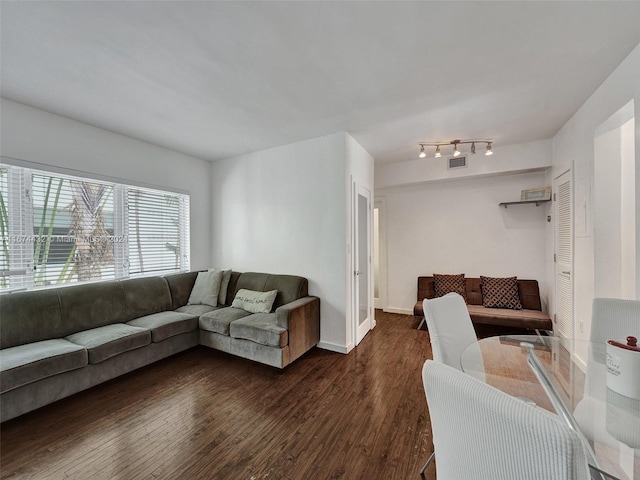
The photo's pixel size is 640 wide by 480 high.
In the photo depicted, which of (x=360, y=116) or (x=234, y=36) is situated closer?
(x=234, y=36)

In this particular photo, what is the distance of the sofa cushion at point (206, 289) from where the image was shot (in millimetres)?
3633

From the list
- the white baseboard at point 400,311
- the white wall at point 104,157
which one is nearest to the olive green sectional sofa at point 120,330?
the white wall at point 104,157

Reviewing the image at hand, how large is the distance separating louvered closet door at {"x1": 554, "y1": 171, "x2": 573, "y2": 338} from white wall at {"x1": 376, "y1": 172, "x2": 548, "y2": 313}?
55cm

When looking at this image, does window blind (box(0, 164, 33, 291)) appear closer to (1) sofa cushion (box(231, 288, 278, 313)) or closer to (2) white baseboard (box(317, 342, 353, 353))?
(1) sofa cushion (box(231, 288, 278, 313))

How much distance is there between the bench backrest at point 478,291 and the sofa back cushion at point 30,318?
15.1ft

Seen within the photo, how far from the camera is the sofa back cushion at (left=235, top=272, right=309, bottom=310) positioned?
330 centimetres

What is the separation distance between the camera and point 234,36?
1682mm

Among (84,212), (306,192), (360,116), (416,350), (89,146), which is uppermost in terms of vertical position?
(360,116)

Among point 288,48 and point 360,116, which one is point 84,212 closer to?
point 288,48

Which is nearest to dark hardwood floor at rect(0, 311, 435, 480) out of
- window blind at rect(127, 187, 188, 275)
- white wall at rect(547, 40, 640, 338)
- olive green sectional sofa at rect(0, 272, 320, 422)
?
olive green sectional sofa at rect(0, 272, 320, 422)

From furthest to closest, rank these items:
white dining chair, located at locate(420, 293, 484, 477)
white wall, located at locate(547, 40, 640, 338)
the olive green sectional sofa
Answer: the olive green sectional sofa < white wall, located at locate(547, 40, 640, 338) < white dining chair, located at locate(420, 293, 484, 477)

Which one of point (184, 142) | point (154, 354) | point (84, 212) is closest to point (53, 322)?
point (154, 354)

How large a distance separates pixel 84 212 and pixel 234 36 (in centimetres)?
270

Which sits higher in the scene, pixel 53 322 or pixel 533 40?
pixel 533 40
